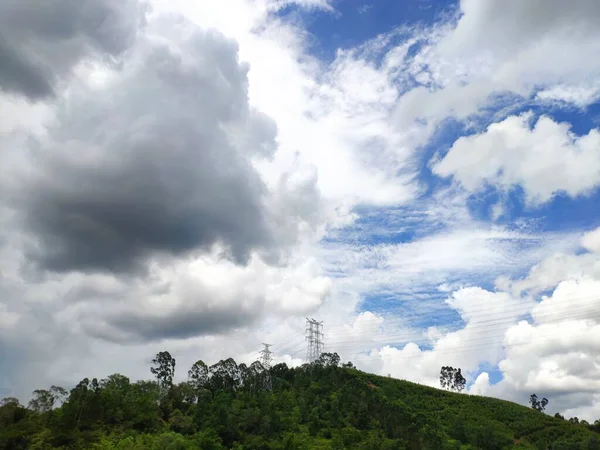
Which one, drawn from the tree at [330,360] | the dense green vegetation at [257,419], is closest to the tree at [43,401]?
the dense green vegetation at [257,419]

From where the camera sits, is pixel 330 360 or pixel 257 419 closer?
pixel 257 419

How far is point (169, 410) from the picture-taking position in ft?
389

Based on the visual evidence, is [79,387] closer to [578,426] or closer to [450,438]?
[450,438]

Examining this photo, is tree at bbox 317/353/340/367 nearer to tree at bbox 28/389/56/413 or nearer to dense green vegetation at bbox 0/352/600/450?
dense green vegetation at bbox 0/352/600/450

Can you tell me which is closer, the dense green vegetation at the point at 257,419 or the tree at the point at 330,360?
the dense green vegetation at the point at 257,419

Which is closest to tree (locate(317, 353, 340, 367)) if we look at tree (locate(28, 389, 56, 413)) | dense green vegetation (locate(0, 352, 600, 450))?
dense green vegetation (locate(0, 352, 600, 450))

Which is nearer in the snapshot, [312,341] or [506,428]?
[506,428]

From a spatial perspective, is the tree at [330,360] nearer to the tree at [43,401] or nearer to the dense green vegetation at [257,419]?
the dense green vegetation at [257,419]

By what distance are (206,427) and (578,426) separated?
129100 mm

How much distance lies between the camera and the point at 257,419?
10694 cm

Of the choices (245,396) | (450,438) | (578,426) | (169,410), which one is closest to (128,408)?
(169,410)

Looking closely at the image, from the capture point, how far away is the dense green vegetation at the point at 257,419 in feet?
300

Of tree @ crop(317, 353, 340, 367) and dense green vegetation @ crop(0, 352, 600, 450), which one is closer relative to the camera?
dense green vegetation @ crop(0, 352, 600, 450)

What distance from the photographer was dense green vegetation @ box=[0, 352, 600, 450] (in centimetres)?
9144
